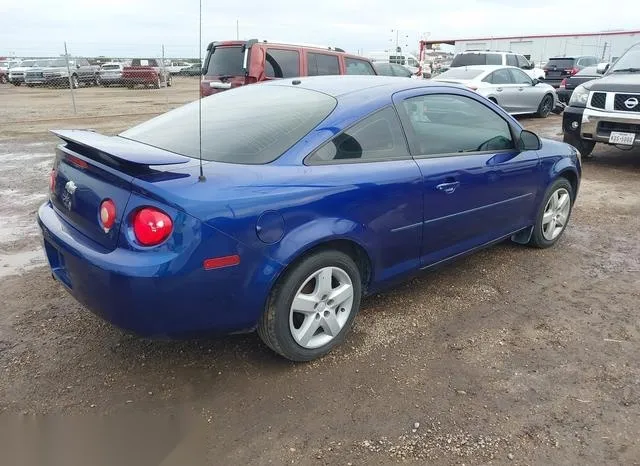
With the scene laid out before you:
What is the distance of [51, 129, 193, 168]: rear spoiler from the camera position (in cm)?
244

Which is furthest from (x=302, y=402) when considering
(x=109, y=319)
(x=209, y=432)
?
(x=109, y=319)

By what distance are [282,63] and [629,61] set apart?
580 centimetres

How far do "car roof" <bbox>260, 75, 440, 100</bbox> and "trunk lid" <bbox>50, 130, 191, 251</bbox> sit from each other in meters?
1.12

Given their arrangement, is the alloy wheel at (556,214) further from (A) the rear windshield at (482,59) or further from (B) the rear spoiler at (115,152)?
(A) the rear windshield at (482,59)

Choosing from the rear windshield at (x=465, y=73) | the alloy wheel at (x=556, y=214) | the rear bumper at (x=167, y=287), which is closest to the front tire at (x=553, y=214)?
the alloy wheel at (x=556, y=214)

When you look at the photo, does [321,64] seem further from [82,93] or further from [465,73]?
[82,93]

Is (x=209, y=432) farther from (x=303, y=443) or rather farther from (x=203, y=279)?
(x=203, y=279)

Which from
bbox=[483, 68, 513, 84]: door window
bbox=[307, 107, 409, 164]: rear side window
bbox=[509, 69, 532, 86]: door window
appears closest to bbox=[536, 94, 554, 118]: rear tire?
bbox=[509, 69, 532, 86]: door window

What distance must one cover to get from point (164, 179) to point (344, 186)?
3.09 ft

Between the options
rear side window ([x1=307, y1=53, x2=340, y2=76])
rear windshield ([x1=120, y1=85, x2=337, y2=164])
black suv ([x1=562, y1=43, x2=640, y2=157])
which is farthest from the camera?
rear side window ([x1=307, y1=53, x2=340, y2=76])

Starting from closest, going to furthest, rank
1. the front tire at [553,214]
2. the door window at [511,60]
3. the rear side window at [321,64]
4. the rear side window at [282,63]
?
the front tire at [553,214] → the rear side window at [282,63] → the rear side window at [321,64] → the door window at [511,60]

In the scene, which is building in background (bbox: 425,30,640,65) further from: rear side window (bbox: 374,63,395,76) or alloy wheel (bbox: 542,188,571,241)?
alloy wheel (bbox: 542,188,571,241)

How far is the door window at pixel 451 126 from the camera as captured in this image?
345 centimetres

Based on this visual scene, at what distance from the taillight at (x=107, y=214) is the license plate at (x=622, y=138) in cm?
730
